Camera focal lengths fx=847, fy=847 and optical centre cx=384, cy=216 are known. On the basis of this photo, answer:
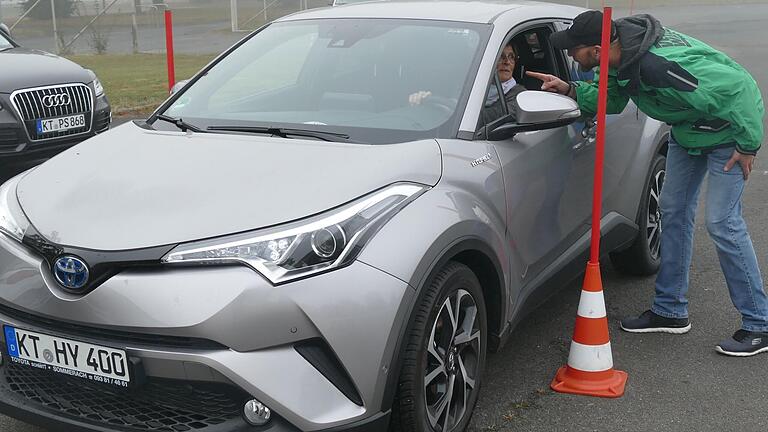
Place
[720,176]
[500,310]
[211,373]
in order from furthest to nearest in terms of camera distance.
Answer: [720,176]
[500,310]
[211,373]

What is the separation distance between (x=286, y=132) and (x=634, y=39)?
5.32 ft

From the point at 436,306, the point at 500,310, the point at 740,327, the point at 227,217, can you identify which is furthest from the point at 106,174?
the point at 740,327

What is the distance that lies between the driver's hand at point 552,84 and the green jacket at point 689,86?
0.23 meters

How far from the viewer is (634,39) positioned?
3.81 meters

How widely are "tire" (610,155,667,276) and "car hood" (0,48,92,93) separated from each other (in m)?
4.92

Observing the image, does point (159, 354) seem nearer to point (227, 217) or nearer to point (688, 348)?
point (227, 217)

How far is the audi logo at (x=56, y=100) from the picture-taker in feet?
23.3

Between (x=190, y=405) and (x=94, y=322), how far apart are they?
15.4 inches

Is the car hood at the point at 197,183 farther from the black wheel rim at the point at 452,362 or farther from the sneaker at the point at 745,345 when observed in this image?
the sneaker at the point at 745,345

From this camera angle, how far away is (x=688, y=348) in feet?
14.0

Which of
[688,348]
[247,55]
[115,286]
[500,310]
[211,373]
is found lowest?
[688,348]

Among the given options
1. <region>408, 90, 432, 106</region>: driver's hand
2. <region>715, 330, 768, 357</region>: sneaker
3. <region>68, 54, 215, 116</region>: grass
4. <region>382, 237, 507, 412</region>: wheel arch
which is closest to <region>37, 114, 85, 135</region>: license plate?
<region>68, 54, 215, 116</region>: grass

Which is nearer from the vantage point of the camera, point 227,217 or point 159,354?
point 159,354

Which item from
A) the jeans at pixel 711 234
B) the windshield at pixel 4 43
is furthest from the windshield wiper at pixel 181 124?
the windshield at pixel 4 43
